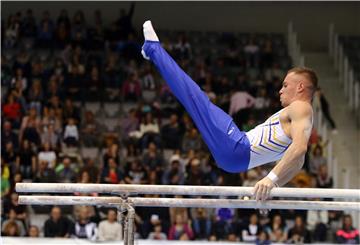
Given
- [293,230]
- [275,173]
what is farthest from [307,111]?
[293,230]

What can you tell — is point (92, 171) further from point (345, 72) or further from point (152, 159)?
point (345, 72)

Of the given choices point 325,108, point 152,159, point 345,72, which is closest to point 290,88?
point 152,159

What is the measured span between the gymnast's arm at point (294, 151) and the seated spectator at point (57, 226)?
6741 millimetres

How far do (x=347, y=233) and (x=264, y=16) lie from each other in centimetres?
778

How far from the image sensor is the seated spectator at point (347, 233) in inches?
502

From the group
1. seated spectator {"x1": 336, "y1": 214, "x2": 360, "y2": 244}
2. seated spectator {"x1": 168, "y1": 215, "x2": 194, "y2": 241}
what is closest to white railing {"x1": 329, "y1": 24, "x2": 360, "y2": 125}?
seated spectator {"x1": 336, "y1": 214, "x2": 360, "y2": 244}

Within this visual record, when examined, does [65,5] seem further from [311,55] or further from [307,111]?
[307,111]

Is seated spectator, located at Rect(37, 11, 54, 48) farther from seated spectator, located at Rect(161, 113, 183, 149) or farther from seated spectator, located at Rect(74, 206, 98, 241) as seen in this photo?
seated spectator, located at Rect(74, 206, 98, 241)

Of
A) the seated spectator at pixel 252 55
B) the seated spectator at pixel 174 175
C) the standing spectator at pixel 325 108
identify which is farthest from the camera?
the seated spectator at pixel 252 55

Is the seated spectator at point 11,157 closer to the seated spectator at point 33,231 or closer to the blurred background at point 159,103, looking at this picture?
the blurred background at point 159,103

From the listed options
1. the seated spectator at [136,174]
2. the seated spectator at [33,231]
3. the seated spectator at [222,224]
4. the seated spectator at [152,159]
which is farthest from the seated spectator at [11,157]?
the seated spectator at [222,224]

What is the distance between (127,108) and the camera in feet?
52.7

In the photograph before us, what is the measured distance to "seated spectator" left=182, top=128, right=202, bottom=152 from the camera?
1484 cm

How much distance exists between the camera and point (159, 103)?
52.6 feet
